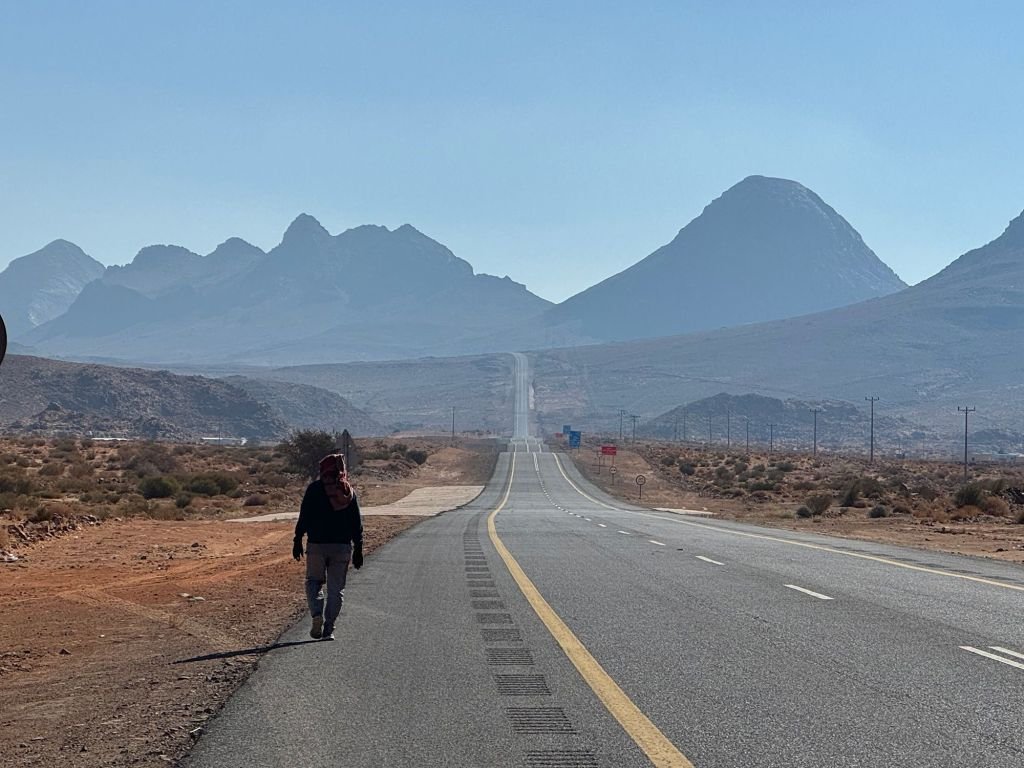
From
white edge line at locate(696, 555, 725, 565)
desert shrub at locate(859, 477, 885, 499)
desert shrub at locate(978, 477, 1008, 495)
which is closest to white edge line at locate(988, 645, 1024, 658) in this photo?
white edge line at locate(696, 555, 725, 565)

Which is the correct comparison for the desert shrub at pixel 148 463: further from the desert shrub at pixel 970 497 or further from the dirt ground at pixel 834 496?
the desert shrub at pixel 970 497

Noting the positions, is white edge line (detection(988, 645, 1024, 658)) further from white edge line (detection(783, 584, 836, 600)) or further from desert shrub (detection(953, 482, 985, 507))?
desert shrub (detection(953, 482, 985, 507))

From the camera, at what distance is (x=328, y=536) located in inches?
442

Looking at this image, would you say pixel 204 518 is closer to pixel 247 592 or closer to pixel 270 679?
pixel 247 592

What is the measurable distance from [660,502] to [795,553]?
4571cm

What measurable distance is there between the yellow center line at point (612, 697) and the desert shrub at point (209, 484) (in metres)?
41.2

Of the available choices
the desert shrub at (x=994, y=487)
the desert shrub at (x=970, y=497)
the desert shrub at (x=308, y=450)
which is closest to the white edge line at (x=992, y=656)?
the desert shrub at (x=970, y=497)

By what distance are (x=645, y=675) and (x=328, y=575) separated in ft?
10.9

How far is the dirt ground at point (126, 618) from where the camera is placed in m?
8.05

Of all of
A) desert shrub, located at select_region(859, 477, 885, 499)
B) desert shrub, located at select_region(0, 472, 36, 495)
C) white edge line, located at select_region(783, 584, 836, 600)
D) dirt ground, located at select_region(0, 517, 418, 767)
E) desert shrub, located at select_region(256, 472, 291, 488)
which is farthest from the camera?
desert shrub, located at select_region(256, 472, 291, 488)

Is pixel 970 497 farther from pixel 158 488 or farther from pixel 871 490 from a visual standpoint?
pixel 158 488

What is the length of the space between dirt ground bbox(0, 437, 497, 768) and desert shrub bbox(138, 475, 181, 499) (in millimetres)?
6549

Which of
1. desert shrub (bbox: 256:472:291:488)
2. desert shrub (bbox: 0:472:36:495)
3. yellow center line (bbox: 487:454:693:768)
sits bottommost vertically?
desert shrub (bbox: 256:472:291:488)

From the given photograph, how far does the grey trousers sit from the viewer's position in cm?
1116
